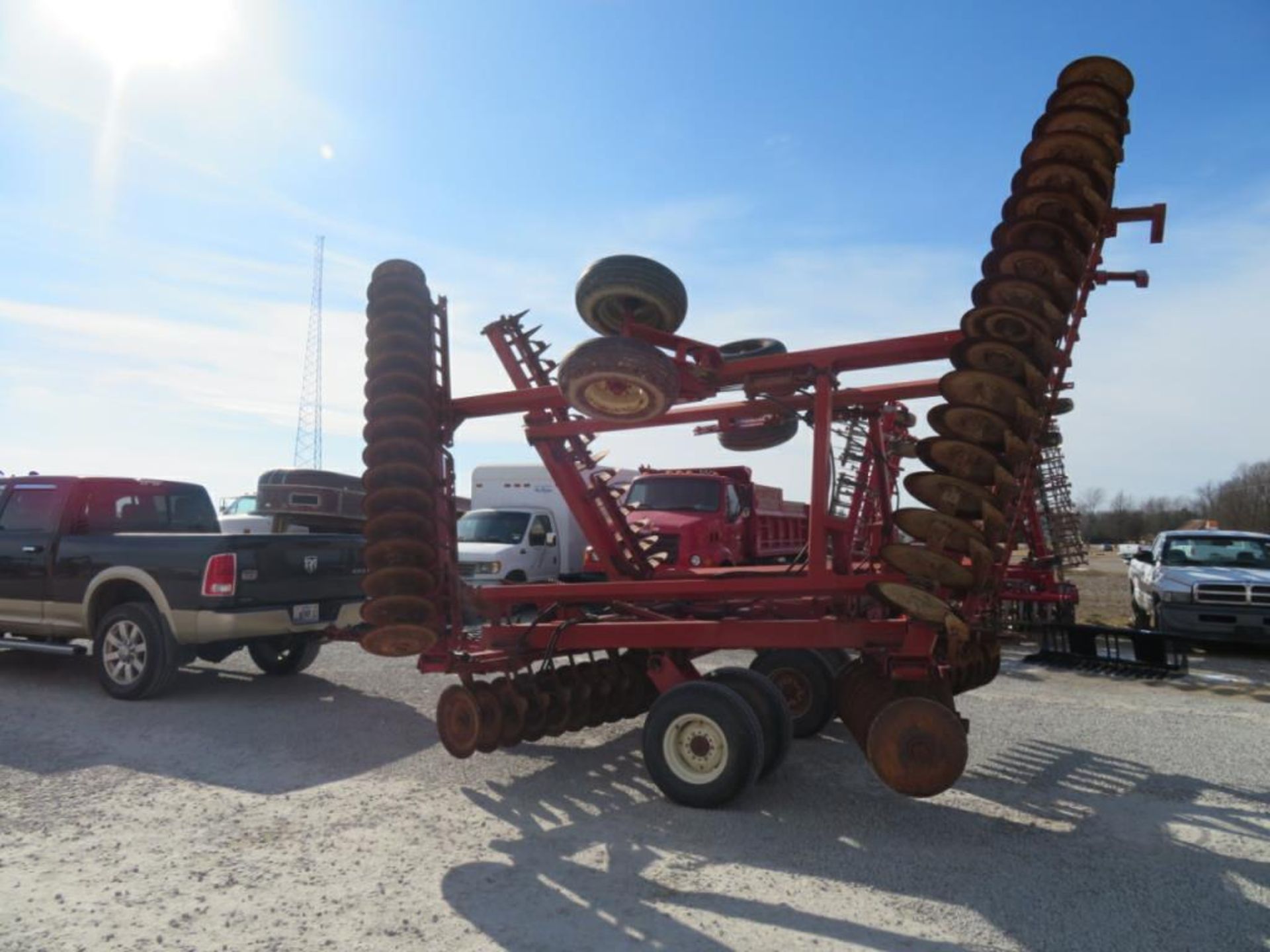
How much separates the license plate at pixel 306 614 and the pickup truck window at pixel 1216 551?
12.0 m

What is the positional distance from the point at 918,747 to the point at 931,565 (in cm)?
88

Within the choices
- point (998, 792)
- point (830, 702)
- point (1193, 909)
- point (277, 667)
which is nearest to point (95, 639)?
point (277, 667)

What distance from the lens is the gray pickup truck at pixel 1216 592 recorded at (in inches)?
457

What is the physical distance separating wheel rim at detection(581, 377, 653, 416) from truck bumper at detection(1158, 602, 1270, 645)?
9.56 m

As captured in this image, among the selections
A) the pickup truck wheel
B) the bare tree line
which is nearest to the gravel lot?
the pickup truck wheel

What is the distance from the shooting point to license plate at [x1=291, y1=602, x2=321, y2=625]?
812cm

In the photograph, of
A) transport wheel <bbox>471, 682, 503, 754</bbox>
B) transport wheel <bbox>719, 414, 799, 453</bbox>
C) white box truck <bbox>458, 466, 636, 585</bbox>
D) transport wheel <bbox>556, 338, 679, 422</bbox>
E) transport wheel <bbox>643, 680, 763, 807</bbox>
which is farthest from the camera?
white box truck <bbox>458, 466, 636, 585</bbox>

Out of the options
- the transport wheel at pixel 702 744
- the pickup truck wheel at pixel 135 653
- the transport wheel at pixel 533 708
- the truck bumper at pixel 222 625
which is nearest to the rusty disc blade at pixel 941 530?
the transport wheel at pixel 702 744

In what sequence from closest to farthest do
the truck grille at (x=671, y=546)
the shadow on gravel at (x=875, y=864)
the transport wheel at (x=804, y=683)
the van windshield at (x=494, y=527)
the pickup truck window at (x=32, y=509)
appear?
the shadow on gravel at (x=875, y=864)
the transport wheel at (x=804, y=683)
the pickup truck window at (x=32, y=509)
the truck grille at (x=671, y=546)
the van windshield at (x=494, y=527)

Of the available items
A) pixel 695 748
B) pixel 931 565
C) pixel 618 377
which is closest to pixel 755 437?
pixel 618 377

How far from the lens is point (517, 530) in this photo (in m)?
16.6

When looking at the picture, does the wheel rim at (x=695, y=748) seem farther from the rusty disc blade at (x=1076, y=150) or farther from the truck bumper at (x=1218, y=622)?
the truck bumper at (x=1218, y=622)

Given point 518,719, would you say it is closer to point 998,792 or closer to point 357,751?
point 357,751

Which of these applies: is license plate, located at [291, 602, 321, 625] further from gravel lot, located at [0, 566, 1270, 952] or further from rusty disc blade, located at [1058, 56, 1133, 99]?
rusty disc blade, located at [1058, 56, 1133, 99]
